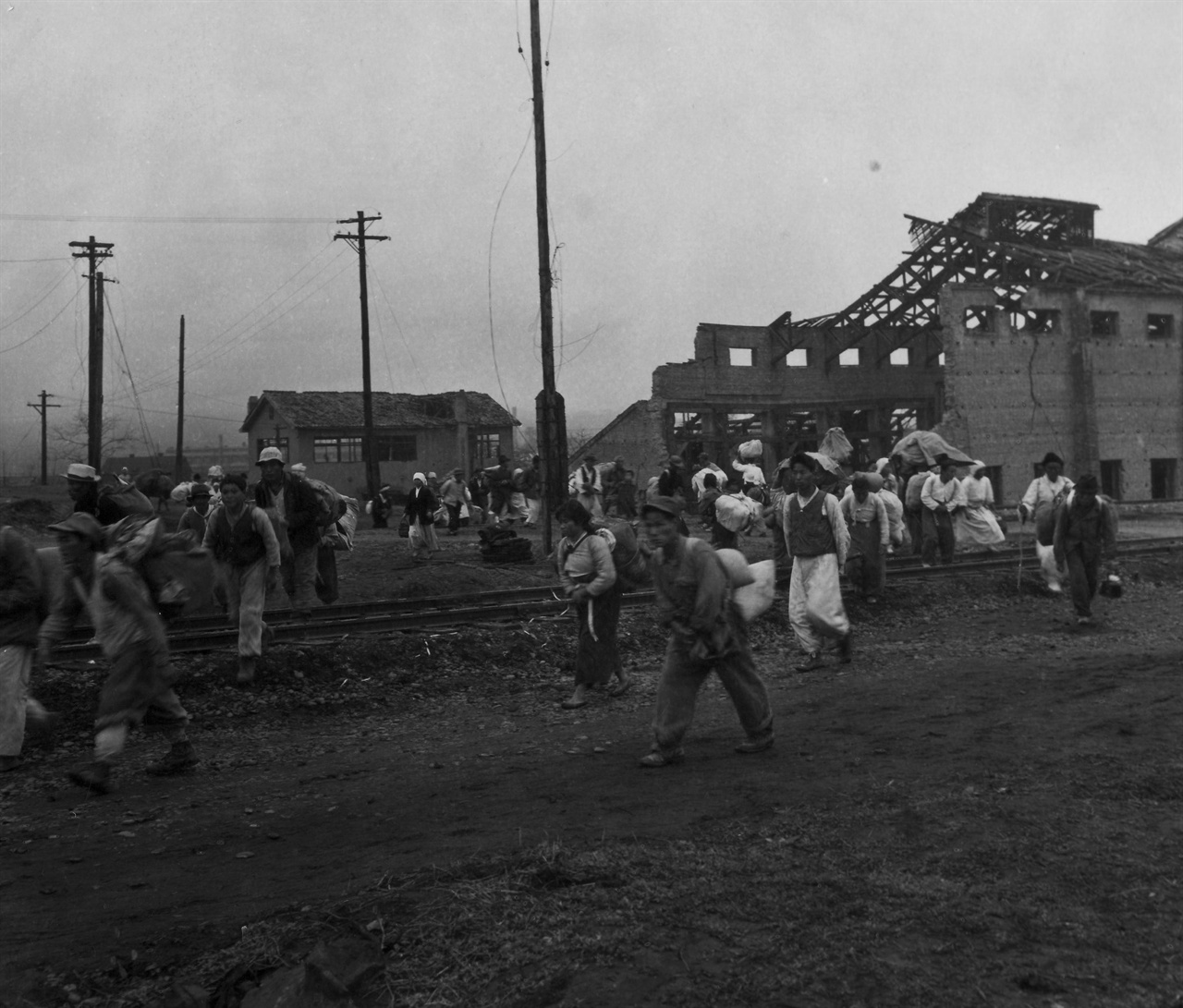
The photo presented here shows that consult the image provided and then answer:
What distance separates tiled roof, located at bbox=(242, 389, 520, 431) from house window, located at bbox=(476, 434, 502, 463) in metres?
1.09

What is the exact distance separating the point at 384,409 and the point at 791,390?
18579 millimetres

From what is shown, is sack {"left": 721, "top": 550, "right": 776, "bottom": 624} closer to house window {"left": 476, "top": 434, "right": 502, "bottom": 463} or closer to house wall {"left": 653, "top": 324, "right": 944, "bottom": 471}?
house wall {"left": 653, "top": 324, "right": 944, "bottom": 471}

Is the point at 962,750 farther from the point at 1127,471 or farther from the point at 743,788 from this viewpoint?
the point at 1127,471

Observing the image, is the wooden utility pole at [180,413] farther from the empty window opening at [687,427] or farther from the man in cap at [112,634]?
the man in cap at [112,634]

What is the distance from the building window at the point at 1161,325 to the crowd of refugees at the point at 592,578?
2179 cm

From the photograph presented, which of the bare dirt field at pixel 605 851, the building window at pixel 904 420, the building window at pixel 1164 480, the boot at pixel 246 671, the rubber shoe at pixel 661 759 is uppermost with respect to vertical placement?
the building window at pixel 904 420

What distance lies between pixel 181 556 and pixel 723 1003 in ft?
14.9

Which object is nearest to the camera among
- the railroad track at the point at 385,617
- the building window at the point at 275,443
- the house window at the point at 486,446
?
the railroad track at the point at 385,617

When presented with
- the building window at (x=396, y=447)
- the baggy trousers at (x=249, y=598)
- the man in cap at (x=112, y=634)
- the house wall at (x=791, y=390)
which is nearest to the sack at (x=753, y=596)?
the man in cap at (x=112, y=634)

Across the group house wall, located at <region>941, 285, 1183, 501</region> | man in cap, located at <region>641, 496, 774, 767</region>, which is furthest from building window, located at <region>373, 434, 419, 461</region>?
man in cap, located at <region>641, 496, 774, 767</region>

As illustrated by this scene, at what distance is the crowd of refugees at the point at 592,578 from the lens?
6520 millimetres

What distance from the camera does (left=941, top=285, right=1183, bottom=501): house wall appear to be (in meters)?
29.6

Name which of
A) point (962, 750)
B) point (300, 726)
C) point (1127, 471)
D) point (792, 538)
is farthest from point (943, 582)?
point (1127, 471)

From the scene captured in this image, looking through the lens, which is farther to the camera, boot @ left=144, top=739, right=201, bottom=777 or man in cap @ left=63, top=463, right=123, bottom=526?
man in cap @ left=63, top=463, right=123, bottom=526
